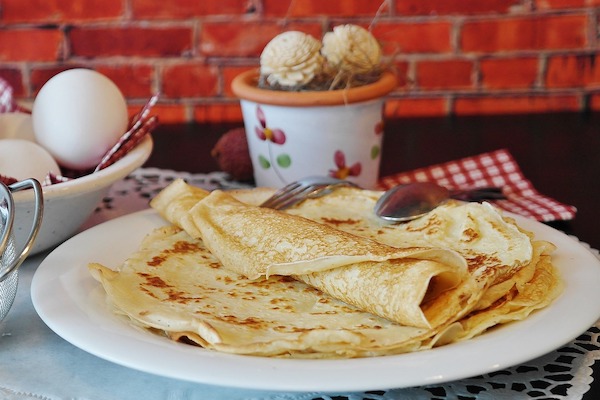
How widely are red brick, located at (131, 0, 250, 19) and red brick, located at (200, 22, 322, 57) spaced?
30mm

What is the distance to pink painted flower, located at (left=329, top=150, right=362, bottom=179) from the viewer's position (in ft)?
4.11

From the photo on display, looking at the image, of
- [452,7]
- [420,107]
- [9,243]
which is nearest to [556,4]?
[452,7]

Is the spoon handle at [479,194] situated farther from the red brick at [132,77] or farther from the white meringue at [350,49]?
the red brick at [132,77]

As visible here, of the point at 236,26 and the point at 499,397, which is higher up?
the point at 236,26

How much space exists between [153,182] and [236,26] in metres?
0.68

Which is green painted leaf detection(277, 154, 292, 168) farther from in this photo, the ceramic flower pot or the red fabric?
the red fabric

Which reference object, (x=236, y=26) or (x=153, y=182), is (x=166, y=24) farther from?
(x=153, y=182)

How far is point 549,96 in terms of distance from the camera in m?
2.02

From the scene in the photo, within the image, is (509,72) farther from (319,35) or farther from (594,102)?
(319,35)

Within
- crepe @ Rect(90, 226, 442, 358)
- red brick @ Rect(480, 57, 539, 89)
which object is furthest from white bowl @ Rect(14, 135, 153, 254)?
red brick @ Rect(480, 57, 539, 89)

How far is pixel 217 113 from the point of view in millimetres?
2064

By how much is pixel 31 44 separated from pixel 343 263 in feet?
4.70

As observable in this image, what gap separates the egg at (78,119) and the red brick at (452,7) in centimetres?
98

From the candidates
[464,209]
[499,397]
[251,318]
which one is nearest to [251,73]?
[464,209]
